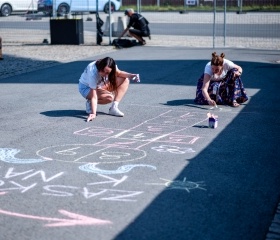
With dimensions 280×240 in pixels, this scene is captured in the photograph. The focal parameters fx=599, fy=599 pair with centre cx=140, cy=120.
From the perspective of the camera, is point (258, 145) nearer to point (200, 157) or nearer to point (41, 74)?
point (200, 157)

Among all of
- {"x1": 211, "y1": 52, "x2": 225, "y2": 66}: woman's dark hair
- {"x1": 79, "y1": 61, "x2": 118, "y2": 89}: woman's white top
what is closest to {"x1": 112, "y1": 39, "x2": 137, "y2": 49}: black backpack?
{"x1": 211, "y1": 52, "x2": 225, "y2": 66}: woman's dark hair

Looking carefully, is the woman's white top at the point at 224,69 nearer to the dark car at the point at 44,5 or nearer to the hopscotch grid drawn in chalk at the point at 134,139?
the hopscotch grid drawn in chalk at the point at 134,139

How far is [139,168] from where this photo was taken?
6359mm

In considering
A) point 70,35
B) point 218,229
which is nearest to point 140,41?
point 70,35

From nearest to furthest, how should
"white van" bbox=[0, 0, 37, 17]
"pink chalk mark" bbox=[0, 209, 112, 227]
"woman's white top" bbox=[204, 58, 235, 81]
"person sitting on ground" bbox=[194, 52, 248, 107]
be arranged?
1. "pink chalk mark" bbox=[0, 209, 112, 227]
2. "person sitting on ground" bbox=[194, 52, 248, 107]
3. "woman's white top" bbox=[204, 58, 235, 81]
4. "white van" bbox=[0, 0, 37, 17]

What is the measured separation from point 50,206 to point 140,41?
54.8 feet

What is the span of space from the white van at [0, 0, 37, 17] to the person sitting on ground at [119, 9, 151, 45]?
52.3 ft

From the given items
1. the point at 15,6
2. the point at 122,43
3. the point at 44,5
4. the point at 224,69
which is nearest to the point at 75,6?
the point at 44,5

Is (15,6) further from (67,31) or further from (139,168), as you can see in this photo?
(139,168)

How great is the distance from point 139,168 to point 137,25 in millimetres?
14976

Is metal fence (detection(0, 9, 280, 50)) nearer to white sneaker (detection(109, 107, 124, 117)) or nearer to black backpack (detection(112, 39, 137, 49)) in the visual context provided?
black backpack (detection(112, 39, 137, 49))

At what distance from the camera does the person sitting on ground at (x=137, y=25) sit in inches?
812

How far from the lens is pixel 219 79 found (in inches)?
393

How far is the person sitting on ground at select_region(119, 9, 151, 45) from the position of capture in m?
→ 20.6
